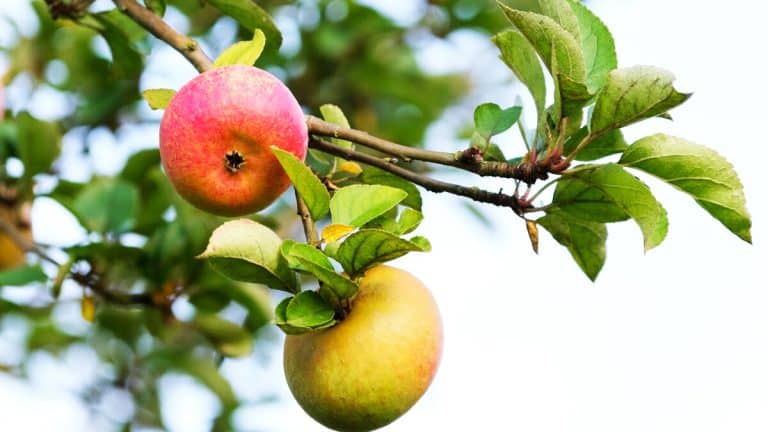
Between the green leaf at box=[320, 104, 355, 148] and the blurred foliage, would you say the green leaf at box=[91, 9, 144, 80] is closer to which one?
the blurred foliage

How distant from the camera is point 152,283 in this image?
1.54 meters

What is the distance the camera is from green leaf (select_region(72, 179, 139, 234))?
1.52m

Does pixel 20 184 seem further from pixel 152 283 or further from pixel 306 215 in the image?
pixel 306 215

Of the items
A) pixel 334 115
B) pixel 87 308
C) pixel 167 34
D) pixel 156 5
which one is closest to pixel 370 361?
pixel 334 115

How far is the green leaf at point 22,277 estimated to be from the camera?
1.38 m

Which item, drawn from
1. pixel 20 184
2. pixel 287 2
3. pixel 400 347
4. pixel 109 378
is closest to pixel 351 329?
pixel 400 347

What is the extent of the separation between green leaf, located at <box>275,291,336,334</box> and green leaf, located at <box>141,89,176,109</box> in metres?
0.25

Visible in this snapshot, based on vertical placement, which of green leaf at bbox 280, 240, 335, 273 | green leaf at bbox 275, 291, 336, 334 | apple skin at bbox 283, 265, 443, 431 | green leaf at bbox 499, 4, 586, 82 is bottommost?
apple skin at bbox 283, 265, 443, 431

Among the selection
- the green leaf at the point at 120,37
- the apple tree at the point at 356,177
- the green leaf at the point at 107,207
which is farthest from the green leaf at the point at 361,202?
the green leaf at the point at 107,207

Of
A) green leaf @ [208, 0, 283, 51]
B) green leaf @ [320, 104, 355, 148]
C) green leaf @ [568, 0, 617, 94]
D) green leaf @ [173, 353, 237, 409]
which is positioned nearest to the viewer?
green leaf @ [568, 0, 617, 94]

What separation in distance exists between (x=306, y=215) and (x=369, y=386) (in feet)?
0.55

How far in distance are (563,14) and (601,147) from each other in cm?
15

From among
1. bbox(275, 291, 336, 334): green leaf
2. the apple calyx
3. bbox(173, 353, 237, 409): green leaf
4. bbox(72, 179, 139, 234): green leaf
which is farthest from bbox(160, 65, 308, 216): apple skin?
bbox(173, 353, 237, 409): green leaf

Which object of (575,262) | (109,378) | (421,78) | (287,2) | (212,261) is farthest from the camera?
(421,78)
